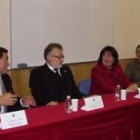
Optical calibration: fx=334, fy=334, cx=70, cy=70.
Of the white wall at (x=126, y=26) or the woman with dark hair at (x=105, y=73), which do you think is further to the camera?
the white wall at (x=126, y=26)

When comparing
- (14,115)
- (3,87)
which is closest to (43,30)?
(3,87)

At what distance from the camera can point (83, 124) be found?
8.51 feet

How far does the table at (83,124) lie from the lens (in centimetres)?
231

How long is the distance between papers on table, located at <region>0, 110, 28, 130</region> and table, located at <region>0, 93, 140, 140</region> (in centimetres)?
4

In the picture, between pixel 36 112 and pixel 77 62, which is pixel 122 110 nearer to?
pixel 36 112

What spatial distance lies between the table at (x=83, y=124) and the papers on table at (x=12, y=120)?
4cm

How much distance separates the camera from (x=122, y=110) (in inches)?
113

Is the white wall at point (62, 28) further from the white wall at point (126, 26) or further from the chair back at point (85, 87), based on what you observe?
the chair back at point (85, 87)

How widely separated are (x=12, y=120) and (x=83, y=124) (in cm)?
60

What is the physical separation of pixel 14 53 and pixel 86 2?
1460 millimetres

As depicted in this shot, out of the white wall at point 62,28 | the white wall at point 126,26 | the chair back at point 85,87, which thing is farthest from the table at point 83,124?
the white wall at point 126,26

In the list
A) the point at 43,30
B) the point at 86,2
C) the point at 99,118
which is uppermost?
the point at 86,2

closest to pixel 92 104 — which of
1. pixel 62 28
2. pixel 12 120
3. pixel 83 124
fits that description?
pixel 83 124

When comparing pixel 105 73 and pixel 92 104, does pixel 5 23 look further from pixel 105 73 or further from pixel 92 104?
pixel 92 104
